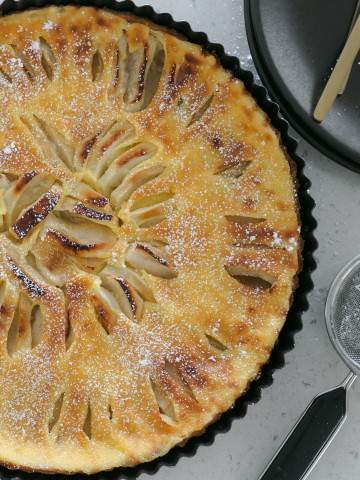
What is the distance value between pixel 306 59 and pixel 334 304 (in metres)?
0.66

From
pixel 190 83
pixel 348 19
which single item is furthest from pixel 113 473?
pixel 348 19

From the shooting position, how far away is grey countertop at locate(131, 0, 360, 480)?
218cm

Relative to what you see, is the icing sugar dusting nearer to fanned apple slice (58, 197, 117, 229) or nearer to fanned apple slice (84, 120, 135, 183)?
fanned apple slice (84, 120, 135, 183)

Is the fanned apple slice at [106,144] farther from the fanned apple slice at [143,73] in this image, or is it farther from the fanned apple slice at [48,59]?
the fanned apple slice at [48,59]

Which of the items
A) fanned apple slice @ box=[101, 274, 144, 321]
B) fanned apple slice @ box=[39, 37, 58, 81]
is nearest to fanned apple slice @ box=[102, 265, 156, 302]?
fanned apple slice @ box=[101, 274, 144, 321]

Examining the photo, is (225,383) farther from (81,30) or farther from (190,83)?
(81,30)

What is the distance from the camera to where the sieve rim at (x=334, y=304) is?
2.10 m

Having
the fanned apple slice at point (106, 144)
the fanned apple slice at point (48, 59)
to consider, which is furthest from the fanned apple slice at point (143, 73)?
the fanned apple slice at point (48, 59)

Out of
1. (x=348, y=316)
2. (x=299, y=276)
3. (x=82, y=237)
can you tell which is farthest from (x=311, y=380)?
(x=82, y=237)

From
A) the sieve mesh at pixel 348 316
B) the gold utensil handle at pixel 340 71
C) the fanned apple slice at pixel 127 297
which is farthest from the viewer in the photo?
the sieve mesh at pixel 348 316

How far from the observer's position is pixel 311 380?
2.18m

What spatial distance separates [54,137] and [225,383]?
2.34 feet

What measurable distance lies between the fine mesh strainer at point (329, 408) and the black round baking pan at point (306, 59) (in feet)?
1.18

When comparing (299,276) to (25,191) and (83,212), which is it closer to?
(83,212)
